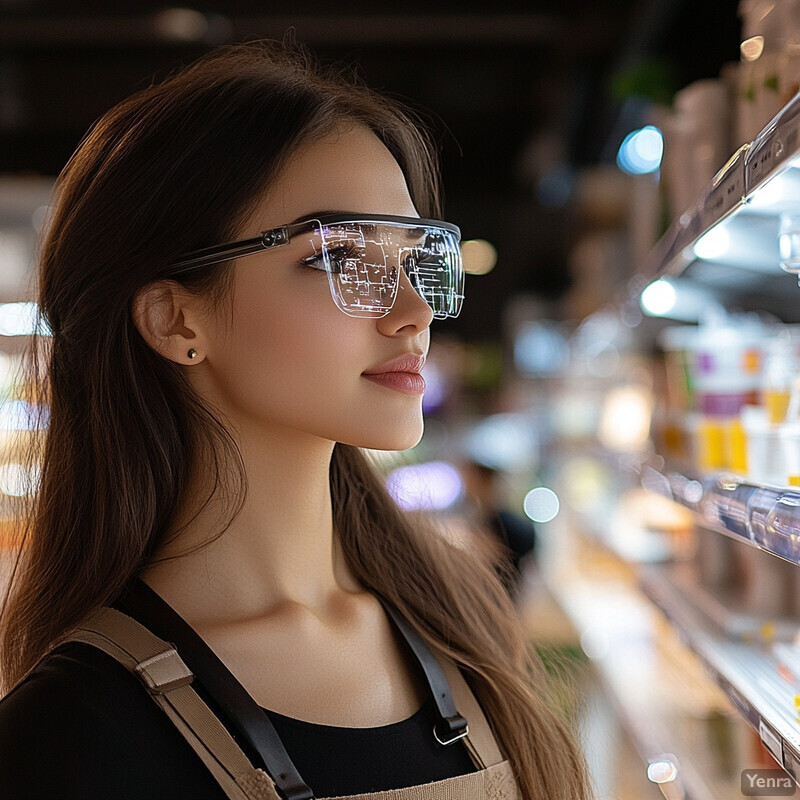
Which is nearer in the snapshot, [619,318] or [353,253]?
[353,253]

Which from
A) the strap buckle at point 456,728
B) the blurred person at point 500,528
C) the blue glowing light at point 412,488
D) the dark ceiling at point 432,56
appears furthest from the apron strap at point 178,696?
the dark ceiling at point 432,56

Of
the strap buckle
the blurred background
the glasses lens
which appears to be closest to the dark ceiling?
the blurred background

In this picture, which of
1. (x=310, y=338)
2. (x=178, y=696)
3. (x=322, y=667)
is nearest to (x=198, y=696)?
(x=178, y=696)

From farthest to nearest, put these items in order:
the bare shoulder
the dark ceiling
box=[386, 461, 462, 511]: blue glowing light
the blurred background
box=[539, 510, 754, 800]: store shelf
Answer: the dark ceiling, box=[539, 510, 754, 800]: store shelf, box=[386, 461, 462, 511]: blue glowing light, the blurred background, the bare shoulder

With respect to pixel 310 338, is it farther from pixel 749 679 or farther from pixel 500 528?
pixel 500 528

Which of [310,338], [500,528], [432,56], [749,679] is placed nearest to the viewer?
[310,338]

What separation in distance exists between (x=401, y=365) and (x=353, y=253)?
0.17m

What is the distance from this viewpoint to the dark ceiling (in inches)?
177

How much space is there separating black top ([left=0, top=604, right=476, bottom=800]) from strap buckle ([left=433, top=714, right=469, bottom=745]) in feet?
0.14

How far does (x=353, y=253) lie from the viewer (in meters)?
1.33

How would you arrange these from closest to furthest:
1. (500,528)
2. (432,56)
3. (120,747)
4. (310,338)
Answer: (120,747)
(310,338)
(500,528)
(432,56)

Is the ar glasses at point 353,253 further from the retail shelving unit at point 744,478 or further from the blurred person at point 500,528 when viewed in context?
the blurred person at point 500,528

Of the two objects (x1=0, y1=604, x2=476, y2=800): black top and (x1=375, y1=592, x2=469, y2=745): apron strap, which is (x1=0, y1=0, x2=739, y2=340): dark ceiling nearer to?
(x1=375, y1=592, x2=469, y2=745): apron strap

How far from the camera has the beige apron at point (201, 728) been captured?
111 cm
